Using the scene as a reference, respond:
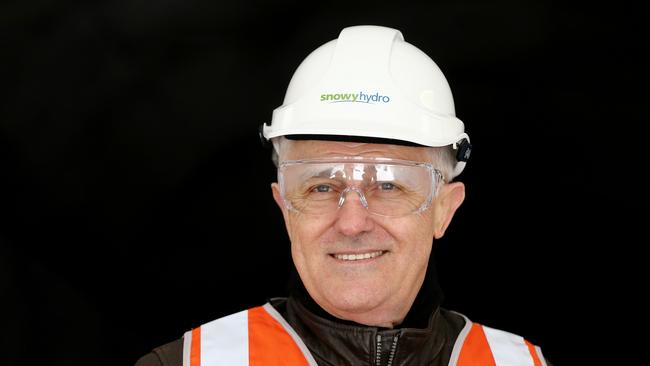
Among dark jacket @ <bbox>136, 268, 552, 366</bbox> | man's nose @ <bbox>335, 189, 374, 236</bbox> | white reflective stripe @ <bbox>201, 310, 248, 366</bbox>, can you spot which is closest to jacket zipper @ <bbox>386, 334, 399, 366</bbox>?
dark jacket @ <bbox>136, 268, 552, 366</bbox>

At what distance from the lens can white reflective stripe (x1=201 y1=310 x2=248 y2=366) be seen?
113 inches

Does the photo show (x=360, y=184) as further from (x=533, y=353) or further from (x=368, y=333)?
(x=533, y=353)

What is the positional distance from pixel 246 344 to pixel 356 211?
1.90ft

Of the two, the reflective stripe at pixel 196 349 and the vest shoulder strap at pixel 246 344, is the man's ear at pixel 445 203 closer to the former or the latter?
the vest shoulder strap at pixel 246 344

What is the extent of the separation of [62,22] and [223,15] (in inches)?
29.6

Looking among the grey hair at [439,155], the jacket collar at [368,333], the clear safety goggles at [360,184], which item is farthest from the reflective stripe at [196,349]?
the grey hair at [439,155]

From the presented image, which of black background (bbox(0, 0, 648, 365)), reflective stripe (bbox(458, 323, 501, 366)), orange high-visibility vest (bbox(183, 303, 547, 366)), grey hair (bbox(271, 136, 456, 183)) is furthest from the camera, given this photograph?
black background (bbox(0, 0, 648, 365))

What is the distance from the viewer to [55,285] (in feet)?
14.4

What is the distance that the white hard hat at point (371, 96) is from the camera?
2.86 meters

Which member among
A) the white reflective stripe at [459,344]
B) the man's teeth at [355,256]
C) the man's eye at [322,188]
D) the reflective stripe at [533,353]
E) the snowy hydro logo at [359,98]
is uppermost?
Result: the snowy hydro logo at [359,98]

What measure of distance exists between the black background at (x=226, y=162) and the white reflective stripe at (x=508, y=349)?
1419 mm

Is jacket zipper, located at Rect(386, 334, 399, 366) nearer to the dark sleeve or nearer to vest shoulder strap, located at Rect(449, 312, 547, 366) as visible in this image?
vest shoulder strap, located at Rect(449, 312, 547, 366)

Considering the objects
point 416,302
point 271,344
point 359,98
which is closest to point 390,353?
point 416,302

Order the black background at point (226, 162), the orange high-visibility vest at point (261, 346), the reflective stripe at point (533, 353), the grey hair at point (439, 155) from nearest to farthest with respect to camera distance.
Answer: the orange high-visibility vest at point (261, 346) → the grey hair at point (439, 155) → the reflective stripe at point (533, 353) → the black background at point (226, 162)
